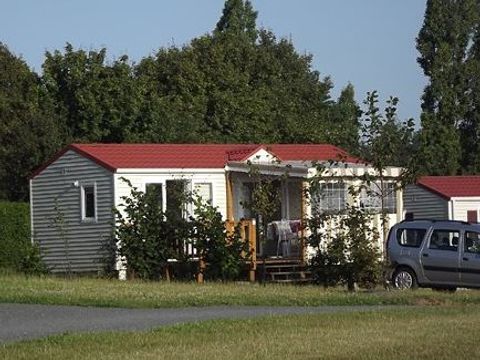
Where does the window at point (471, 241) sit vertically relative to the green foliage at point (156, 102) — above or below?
below

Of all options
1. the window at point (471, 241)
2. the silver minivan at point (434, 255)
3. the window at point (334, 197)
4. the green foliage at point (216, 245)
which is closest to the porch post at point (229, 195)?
the green foliage at point (216, 245)

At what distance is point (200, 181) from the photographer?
3309 cm

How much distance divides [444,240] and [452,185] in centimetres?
2038

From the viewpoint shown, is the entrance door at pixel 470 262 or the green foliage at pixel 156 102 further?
the green foliage at pixel 156 102

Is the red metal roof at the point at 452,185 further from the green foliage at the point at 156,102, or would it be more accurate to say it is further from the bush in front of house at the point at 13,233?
the bush in front of house at the point at 13,233

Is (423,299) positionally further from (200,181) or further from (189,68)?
(189,68)

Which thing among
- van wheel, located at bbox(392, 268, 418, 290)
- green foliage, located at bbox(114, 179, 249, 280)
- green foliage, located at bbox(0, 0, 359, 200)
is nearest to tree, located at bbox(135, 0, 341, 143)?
green foliage, located at bbox(0, 0, 359, 200)

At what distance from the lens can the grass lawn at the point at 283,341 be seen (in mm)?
14172

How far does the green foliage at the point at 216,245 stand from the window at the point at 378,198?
3239 mm

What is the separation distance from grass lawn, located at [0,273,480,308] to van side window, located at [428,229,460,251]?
141 centimetres

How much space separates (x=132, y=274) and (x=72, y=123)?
19088 millimetres

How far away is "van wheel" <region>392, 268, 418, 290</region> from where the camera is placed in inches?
1083

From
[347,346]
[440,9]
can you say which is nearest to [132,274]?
[347,346]

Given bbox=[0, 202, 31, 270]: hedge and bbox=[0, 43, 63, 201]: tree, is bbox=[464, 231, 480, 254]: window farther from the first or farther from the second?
bbox=[0, 43, 63, 201]: tree
